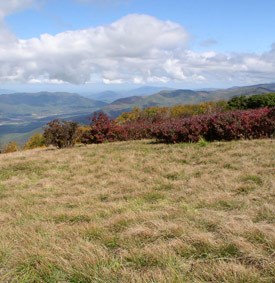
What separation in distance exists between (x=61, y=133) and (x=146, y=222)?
1306 centimetres

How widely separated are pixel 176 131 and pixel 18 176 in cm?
637

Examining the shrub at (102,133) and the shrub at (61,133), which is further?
the shrub at (102,133)

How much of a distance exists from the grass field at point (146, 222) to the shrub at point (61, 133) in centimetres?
713

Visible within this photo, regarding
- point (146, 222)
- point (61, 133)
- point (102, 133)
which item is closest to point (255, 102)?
point (102, 133)

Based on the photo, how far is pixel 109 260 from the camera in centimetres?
388

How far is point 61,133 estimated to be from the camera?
1745cm

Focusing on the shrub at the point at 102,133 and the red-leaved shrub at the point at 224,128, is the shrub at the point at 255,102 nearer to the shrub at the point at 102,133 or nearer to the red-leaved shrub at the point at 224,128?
the shrub at the point at 102,133

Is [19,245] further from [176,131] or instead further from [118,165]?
[176,131]

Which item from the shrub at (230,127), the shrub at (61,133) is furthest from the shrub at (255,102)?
the shrub at (61,133)

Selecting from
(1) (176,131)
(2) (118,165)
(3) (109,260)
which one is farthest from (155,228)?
(1) (176,131)

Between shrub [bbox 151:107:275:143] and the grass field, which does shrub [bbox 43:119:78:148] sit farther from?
the grass field

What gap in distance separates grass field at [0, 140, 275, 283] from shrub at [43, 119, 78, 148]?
7.13 metres

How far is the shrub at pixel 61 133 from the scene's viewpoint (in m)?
17.5

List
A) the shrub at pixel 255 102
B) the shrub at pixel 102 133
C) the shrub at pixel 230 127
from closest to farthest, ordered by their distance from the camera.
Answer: the shrub at pixel 230 127, the shrub at pixel 102 133, the shrub at pixel 255 102
